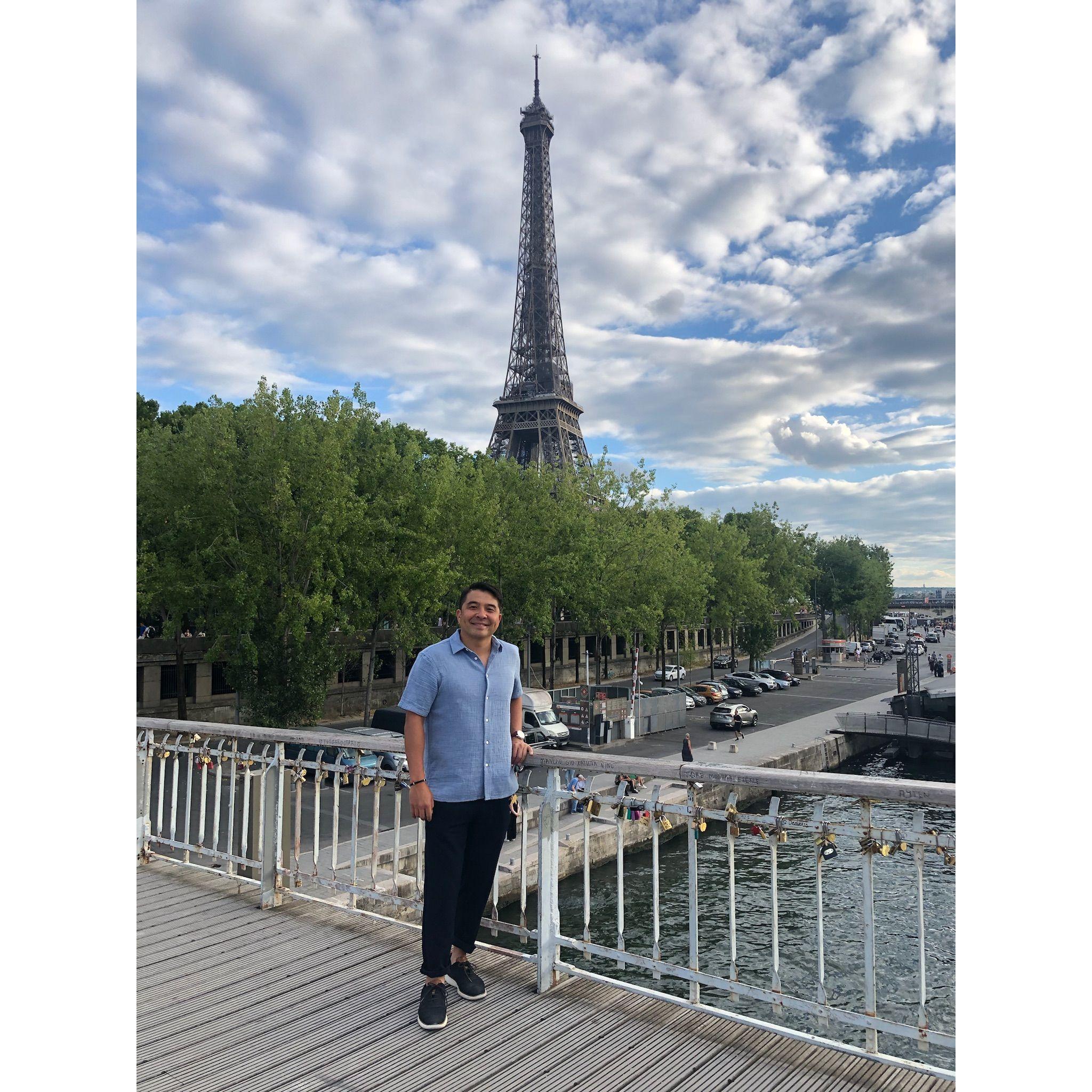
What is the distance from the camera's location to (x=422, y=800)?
3.71 metres

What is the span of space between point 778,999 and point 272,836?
3418mm

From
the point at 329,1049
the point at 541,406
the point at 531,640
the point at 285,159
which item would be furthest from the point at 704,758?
the point at 541,406

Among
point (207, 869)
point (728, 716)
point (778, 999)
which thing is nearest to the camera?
point (778, 999)

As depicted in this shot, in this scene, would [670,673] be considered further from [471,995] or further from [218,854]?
[471,995]

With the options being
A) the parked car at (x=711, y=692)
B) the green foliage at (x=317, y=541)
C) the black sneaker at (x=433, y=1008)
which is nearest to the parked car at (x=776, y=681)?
the parked car at (x=711, y=692)

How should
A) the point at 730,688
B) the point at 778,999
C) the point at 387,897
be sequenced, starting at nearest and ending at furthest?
1. the point at 778,999
2. the point at 387,897
3. the point at 730,688

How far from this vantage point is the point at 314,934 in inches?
187

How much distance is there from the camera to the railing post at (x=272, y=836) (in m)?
5.23

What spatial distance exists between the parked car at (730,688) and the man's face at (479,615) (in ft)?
125

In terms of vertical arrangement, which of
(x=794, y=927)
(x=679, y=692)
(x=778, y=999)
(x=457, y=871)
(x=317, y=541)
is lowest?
(x=794, y=927)

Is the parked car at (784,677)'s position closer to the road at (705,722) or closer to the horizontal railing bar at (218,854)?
the road at (705,722)

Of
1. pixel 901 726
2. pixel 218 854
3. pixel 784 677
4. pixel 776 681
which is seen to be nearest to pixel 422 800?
pixel 218 854

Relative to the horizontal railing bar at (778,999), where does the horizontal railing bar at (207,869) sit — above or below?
below
